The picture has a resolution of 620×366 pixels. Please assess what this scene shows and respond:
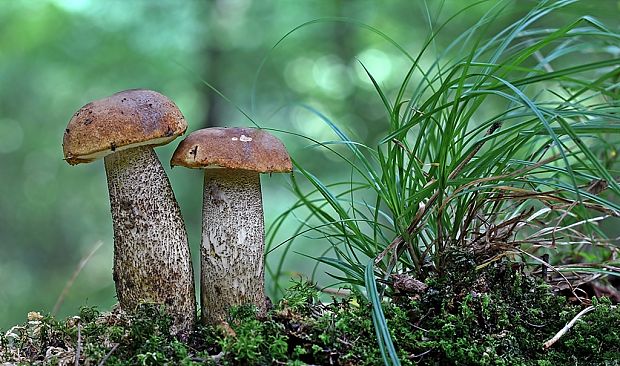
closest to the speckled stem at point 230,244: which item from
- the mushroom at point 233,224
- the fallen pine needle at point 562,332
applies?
the mushroom at point 233,224

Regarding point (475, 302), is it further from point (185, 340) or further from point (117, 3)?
point (117, 3)

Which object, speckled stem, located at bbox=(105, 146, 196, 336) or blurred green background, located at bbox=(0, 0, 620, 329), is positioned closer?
speckled stem, located at bbox=(105, 146, 196, 336)

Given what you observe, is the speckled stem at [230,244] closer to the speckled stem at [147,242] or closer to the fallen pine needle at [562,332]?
the speckled stem at [147,242]

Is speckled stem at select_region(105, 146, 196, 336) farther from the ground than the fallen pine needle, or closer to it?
farther from the ground


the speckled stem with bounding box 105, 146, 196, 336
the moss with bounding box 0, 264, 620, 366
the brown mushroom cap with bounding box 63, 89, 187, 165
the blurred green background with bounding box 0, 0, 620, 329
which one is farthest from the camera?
the blurred green background with bounding box 0, 0, 620, 329

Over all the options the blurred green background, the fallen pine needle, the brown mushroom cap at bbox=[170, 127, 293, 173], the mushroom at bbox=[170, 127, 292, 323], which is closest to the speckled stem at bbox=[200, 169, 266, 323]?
the mushroom at bbox=[170, 127, 292, 323]

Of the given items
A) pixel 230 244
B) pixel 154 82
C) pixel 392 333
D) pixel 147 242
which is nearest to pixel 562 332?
pixel 392 333

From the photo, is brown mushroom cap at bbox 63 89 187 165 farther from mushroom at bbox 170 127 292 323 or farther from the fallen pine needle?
the fallen pine needle
